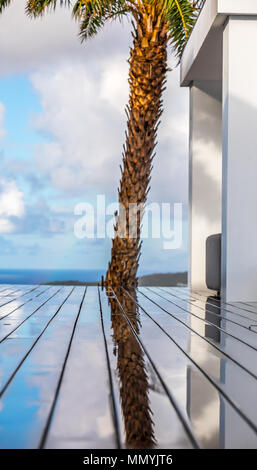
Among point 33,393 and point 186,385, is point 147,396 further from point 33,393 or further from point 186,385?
point 33,393

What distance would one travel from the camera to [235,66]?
5867mm

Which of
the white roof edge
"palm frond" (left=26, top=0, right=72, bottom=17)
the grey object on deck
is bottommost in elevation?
the grey object on deck

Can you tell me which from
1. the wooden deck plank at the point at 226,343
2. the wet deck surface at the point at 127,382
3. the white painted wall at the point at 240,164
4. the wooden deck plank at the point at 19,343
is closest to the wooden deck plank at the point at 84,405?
the wet deck surface at the point at 127,382

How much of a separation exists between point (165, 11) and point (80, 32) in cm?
259

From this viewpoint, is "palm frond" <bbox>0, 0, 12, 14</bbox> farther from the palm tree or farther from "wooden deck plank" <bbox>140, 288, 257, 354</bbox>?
"wooden deck plank" <bbox>140, 288, 257, 354</bbox>

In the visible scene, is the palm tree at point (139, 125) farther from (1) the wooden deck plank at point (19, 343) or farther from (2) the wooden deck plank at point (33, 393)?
(2) the wooden deck plank at point (33, 393)

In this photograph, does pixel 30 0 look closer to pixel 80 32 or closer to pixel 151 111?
pixel 80 32

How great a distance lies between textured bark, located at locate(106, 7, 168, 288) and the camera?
8.24 m

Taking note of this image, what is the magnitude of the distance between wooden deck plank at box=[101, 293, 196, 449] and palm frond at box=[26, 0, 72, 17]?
7.27m

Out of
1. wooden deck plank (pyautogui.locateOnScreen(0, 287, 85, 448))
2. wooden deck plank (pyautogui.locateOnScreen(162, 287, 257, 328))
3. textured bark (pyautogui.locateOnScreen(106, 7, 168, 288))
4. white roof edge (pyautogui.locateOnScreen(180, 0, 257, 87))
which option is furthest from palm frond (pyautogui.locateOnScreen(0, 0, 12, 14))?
wooden deck plank (pyautogui.locateOnScreen(0, 287, 85, 448))

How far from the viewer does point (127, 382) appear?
2.16m

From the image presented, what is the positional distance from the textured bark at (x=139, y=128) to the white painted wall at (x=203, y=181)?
65 centimetres

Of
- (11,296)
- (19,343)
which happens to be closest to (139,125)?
(11,296)

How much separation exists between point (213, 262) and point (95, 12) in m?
4.21
